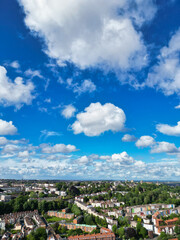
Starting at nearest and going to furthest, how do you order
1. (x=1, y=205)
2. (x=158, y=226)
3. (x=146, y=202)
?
(x=158, y=226) → (x=1, y=205) → (x=146, y=202)

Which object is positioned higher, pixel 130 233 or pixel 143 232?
pixel 130 233

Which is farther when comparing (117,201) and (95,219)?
(117,201)

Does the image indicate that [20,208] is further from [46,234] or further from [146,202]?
[146,202]

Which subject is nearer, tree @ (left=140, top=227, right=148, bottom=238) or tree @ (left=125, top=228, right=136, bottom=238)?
tree @ (left=125, top=228, right=136, bottom=238)

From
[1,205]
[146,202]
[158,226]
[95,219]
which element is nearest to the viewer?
[158,226]

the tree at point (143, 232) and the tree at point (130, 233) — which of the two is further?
the tree at point (143, 232)

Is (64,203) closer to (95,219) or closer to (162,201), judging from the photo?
(95,219)

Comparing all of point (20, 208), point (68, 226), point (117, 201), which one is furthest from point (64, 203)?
point (68, 226)

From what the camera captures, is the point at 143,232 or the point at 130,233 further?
the point at 143,232

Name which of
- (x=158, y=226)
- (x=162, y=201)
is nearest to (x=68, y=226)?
(x=158, y=226)
